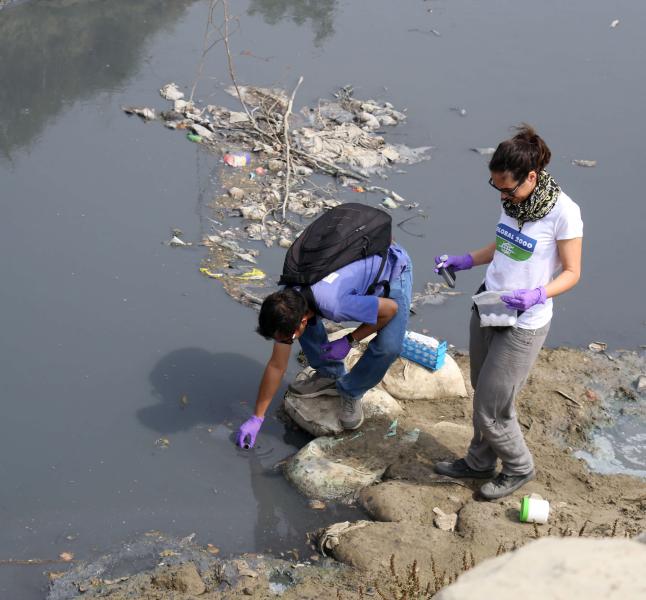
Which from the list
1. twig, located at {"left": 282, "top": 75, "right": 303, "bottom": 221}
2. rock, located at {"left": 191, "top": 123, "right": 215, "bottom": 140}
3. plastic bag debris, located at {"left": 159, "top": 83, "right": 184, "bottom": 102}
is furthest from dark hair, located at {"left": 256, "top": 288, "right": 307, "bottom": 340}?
plastic bag debris, located at {"left": 159, "top": 83, "right": 184, "bottom": 102}

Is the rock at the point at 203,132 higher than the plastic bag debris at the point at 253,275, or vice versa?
the rock at the point at 203,132

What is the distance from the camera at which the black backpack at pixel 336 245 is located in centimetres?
346

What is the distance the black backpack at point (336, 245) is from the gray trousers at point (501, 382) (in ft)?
1.68

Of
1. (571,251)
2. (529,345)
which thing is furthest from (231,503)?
(571,251)

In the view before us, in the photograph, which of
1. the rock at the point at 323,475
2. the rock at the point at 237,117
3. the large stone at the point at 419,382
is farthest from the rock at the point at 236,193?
the rock at the point at 323,475

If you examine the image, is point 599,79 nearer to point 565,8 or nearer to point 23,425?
point 565,8

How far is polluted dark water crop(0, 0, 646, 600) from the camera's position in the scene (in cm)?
377

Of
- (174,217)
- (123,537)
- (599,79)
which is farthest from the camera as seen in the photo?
(599,79)

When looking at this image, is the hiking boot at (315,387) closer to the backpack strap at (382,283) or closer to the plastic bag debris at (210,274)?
the backpack strap at (382,283)

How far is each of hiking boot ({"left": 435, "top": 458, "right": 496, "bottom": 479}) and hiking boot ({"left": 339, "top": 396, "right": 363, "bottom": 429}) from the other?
1.51 feet

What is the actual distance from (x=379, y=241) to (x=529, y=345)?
763 millimetres

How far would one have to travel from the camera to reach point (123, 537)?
3498mm

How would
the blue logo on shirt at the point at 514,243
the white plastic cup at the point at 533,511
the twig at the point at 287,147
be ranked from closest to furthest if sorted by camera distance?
the blue logo on shirt at the point at 514,243 → the white plastic cup at the point at 533,511 → the twig at the point at 287,147

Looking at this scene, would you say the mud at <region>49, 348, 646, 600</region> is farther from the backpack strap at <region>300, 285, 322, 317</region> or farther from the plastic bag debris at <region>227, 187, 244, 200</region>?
the plastic bag debris at <region>227, 187, 244, 200</region>
